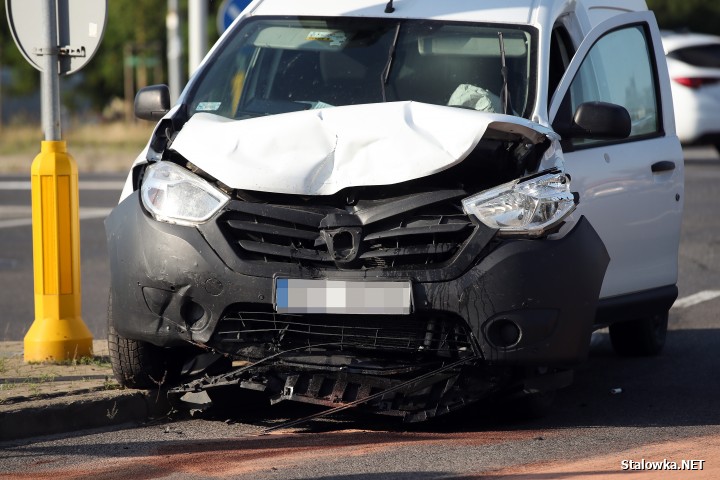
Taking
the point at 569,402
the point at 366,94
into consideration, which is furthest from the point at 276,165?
the point at 569,402

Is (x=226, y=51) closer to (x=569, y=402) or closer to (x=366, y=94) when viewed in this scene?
(x=366, y=94)

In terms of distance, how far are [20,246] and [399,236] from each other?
7.92 m

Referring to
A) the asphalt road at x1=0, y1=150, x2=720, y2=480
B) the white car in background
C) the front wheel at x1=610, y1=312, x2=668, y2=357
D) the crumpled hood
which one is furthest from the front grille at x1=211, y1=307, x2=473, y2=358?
the white car in background

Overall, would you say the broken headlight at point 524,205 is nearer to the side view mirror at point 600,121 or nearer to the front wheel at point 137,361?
the side view mirror at point 600,121

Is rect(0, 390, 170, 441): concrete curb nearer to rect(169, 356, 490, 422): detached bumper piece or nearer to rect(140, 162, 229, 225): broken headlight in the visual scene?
rect(169, 356, 490, 422): detached bumper piece

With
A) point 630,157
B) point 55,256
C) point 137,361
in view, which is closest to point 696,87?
point 630,157

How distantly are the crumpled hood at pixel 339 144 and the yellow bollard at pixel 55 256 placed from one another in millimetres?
1328

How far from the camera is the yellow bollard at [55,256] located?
23.0ft

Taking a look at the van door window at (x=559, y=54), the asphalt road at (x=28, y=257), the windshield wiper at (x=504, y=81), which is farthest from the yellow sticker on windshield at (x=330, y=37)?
the asphalt road at (x=28, y=257)

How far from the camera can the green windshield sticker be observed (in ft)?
21.9

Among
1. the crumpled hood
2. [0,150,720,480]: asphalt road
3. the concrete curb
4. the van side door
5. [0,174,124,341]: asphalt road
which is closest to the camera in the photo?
[0,150,720,480]: asphalt road

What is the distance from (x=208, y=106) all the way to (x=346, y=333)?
1.62 metres

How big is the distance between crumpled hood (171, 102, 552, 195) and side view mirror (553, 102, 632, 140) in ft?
1.64

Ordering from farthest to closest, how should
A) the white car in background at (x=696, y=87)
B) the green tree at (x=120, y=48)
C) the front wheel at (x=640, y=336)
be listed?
the green tree at (x=120, y=48) < the white car in background at (x=696, y=87) < the front wheel at (x=640, y=336)
